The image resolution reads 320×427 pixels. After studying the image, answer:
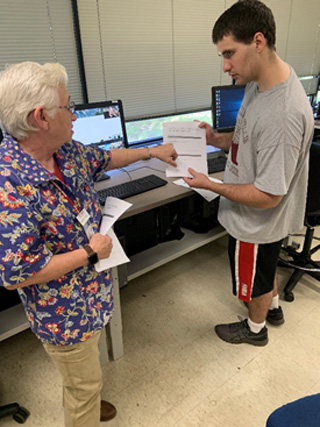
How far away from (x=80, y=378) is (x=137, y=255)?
1.16 meters

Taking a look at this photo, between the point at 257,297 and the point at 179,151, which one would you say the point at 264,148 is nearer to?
the point at 179,151

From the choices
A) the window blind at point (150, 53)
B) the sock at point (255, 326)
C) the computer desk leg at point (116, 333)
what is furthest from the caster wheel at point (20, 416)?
the window blind at point (150, 53)

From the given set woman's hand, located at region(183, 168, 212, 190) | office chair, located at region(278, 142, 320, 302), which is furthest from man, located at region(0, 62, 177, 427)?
office chair, located at region(278, 142, 320, 302)

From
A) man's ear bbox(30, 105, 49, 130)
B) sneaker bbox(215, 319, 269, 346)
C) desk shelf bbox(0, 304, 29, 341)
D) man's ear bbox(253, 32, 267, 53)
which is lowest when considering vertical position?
sneaker bbox(215, 319, 269, 346)

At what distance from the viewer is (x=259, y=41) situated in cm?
114

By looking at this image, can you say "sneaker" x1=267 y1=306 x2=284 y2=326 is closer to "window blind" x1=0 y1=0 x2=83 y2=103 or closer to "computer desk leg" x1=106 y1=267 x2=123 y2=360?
"computer desk leg" x1=106 y1=267 x2=123 y2=360

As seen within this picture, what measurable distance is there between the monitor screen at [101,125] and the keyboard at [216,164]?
0.60 meters

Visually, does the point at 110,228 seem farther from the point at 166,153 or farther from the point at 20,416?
the point at 20,416

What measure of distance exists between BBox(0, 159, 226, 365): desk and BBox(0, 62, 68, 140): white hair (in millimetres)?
722

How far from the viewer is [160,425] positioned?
139cm

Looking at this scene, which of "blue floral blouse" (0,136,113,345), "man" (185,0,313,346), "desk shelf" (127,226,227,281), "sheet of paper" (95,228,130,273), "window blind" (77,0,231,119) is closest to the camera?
"blue floral blouse" (0,136,113,345)

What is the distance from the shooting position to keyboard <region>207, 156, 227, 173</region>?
2021 millimetres

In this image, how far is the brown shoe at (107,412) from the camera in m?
1.42

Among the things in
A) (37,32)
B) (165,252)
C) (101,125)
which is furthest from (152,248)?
(37,32)
